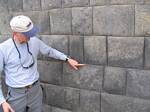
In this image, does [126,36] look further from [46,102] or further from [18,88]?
[46,102]

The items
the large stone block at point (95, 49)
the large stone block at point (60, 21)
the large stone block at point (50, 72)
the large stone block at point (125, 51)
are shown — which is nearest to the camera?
the large stone block at point (125, 51)

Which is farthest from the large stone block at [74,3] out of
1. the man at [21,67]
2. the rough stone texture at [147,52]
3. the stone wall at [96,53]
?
the rough stone texture at [147,52]

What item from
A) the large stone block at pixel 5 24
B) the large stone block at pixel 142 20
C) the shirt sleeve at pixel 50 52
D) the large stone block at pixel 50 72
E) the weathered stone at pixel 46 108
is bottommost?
the weathered stone at pixel 46 108

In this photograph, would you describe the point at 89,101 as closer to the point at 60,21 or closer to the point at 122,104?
the point at 122,104

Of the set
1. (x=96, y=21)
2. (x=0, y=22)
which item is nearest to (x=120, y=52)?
(x=96, y=21)

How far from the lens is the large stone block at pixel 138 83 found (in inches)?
180

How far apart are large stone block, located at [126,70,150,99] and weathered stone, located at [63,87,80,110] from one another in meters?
0.96

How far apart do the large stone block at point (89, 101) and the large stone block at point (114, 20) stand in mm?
906

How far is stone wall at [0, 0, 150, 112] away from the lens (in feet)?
15.0

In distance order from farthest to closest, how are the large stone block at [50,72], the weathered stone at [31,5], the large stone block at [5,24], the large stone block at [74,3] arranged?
the large stone block at [5,24] < the weathered stone at [31,5] < the large stone block at [50,72] < the large stone block at [74,3]

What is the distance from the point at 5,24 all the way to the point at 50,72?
1.46 metres

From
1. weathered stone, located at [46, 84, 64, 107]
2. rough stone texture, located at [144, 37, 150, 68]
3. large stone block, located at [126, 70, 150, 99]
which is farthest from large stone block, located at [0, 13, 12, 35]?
rough stone texture, located at [144, 37, 150, 68]

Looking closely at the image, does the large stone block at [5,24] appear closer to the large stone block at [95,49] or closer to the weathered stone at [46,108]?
the weathered stone at [46,108]

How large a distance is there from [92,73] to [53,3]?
1260 mm
